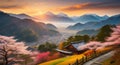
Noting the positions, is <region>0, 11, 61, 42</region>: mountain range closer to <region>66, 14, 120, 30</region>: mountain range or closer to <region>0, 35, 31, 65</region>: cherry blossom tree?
<region>0, 35, 31, 65</region>: cherry blossom tree

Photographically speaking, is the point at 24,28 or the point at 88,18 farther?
the point at 88,18

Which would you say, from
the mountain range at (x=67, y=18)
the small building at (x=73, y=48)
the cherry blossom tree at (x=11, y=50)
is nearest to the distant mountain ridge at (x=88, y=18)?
the mountain range at (x=67, y=18)

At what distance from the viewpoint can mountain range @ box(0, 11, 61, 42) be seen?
867cm

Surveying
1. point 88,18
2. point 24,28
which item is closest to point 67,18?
point 88,18

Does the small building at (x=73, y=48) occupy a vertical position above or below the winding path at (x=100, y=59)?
above

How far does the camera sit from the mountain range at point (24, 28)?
8672mm

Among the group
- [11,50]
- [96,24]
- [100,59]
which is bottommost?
[100,59]

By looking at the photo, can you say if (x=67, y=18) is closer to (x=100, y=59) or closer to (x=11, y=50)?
(x=100, y=59)

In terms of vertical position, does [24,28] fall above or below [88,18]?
below

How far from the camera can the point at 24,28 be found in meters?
8.84

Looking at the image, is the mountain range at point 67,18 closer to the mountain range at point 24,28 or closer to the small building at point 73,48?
the mountain range at point 24,28

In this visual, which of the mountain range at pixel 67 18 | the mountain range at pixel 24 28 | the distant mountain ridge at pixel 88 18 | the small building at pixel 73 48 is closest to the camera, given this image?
the mountain range at pixel 24 28

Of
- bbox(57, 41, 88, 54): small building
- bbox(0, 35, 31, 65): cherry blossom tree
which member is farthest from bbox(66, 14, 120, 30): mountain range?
bbox(0, 35, 31, 65): cherry blossom tree

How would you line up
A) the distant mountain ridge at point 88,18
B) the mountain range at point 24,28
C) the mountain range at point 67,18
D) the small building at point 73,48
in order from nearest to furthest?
the mountain range at point 24,28 → the small building at point 73,48 → the mountain range at point 67,18 → the distant mountain ridge at point 88,18
